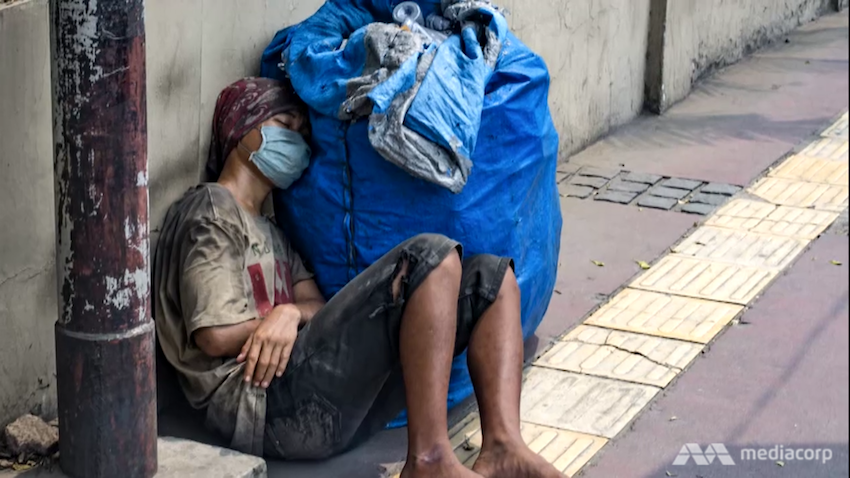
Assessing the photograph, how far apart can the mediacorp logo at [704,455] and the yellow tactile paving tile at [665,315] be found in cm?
72

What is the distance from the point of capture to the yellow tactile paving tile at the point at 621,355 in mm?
4176

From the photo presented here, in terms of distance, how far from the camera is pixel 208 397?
3.46 metres

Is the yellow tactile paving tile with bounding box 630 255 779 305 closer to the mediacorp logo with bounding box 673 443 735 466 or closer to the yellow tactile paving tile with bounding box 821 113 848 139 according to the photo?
the mediacorp logo with bounding box 673 443 735 466

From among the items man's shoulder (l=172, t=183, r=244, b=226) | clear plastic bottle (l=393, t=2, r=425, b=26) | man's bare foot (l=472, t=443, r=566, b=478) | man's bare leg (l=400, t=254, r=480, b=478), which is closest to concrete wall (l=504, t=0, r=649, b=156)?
clear plastic bottle (l=393, t=2, r=425, b=26)

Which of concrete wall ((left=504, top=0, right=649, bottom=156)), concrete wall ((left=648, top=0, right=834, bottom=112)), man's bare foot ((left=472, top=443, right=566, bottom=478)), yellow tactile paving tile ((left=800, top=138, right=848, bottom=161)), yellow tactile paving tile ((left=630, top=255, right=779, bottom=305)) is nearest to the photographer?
man's bare foot ((left=472, top=443, right=566, bottom=478))

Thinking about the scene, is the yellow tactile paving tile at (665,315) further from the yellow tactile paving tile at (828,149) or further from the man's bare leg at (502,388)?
the yellow tactile paving tile at (828,149)

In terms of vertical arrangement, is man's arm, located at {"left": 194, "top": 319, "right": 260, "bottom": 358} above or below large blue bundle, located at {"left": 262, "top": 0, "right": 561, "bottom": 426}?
below

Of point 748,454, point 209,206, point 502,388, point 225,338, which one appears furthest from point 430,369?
point 748,454

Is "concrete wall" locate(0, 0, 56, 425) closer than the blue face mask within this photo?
Yes

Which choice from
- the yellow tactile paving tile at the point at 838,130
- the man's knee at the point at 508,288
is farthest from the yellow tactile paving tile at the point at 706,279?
the yellow tactile paving tile at the point at 838,130

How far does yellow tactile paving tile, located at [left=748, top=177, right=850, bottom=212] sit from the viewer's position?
5883 mm

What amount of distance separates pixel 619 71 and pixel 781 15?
3088 millimetres

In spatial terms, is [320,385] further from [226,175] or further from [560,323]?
[560,323]

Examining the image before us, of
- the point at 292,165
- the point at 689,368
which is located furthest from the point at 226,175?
the point at 689,368
